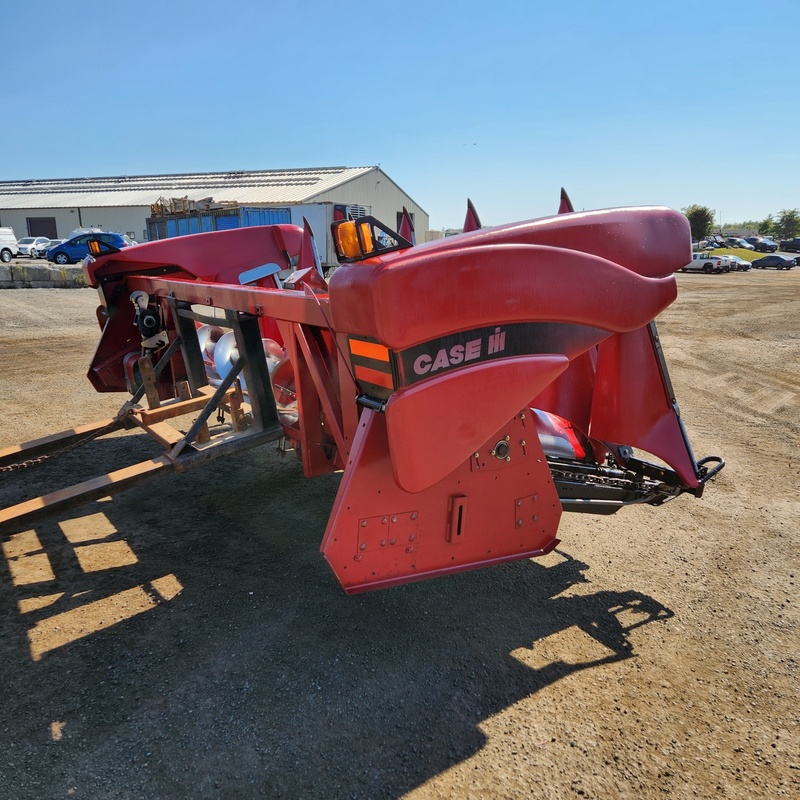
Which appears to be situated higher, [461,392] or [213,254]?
[213,254]

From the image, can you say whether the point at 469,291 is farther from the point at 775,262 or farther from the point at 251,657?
the point at 775,262

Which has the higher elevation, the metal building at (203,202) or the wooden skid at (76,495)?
the metal building at (203,202)

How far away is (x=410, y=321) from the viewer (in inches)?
68.2

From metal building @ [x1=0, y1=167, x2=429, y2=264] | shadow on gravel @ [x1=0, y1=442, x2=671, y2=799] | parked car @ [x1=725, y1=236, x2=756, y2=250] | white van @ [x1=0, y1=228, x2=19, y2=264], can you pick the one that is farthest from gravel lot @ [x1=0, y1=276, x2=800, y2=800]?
parked car @ [x1=725, y1=236, x2=756, y2=250]

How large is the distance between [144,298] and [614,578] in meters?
3.09

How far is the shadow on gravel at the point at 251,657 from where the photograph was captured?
182cm

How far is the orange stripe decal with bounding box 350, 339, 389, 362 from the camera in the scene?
185 centimetres

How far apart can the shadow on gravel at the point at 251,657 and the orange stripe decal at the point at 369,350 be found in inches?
45.8

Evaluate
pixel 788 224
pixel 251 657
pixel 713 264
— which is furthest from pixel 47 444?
pixel 788 224

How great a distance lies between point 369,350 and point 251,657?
126cm

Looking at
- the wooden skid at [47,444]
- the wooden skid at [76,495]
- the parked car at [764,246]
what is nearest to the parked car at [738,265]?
the parked car at [764,246]

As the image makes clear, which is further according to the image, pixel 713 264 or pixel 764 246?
pixel 764 246

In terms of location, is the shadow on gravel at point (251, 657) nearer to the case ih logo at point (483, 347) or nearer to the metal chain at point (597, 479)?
the metal chain at point (597, 479)

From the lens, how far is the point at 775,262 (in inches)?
1316
